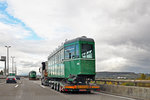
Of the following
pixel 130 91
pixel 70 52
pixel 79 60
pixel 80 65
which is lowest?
pixel 130 91

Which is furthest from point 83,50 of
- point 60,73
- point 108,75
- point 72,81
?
point 108,75

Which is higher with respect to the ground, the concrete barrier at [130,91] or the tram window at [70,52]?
the tram window at [70,52]

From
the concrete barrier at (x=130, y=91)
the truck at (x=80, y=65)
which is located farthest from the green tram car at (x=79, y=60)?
the concrete barrier at (x=130, y=91)

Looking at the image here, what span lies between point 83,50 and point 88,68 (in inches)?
53.5

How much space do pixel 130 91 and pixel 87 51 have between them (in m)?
4.26

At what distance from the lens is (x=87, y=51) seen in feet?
56.8

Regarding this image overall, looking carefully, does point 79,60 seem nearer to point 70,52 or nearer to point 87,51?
point 87,51

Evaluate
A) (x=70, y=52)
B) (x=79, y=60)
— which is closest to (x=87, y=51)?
(x=79, y=60)

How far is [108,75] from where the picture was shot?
109 feet


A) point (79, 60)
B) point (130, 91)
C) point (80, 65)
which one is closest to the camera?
point (130, 91)

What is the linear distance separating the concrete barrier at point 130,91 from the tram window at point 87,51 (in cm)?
301

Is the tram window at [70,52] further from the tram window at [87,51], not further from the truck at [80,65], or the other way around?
the tram window at [87,51]

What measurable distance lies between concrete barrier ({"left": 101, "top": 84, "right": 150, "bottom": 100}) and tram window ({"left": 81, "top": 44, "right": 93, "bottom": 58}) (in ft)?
9.88

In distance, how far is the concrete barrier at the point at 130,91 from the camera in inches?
528
